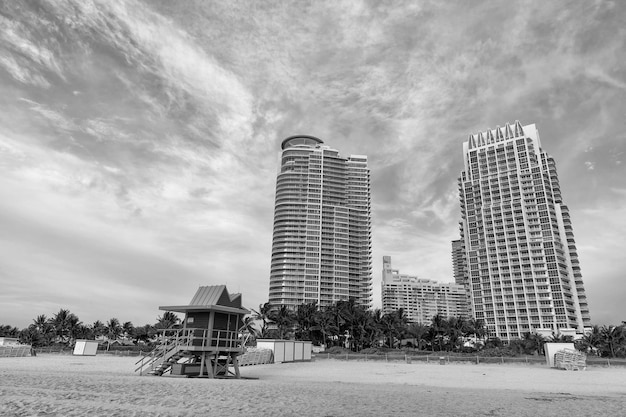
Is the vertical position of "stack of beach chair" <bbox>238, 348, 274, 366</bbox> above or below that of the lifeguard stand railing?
below

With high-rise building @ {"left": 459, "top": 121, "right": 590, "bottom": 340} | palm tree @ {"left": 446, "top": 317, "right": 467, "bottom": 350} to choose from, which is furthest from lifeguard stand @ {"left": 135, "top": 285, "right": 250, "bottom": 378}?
high-rise building @ {"left": 459, "top": 121, "right": 590, "bottom": 340}

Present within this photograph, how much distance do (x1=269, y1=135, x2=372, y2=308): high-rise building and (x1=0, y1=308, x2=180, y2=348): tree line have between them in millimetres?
66853

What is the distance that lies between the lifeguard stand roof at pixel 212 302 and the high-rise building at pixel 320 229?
446ft

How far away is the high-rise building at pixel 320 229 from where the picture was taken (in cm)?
16416

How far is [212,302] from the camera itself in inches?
936

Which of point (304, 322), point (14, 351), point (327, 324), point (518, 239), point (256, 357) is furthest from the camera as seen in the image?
point (518, 239)

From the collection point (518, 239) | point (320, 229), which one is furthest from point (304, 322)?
point (518, 239)

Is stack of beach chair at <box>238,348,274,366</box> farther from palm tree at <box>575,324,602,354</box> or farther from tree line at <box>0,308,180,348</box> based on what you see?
palm tree at <box>575,324,602,354</box>

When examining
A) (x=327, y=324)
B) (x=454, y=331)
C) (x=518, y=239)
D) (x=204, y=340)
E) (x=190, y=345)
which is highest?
(x=518, y=239)

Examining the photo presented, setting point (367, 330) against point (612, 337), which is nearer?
point (612, 337)

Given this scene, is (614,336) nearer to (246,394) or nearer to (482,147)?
(246,394)

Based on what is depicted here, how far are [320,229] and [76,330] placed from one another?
10578 cm

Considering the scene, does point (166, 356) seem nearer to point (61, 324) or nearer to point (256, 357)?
point (256, 357)

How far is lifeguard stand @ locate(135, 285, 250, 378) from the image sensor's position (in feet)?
75.3
